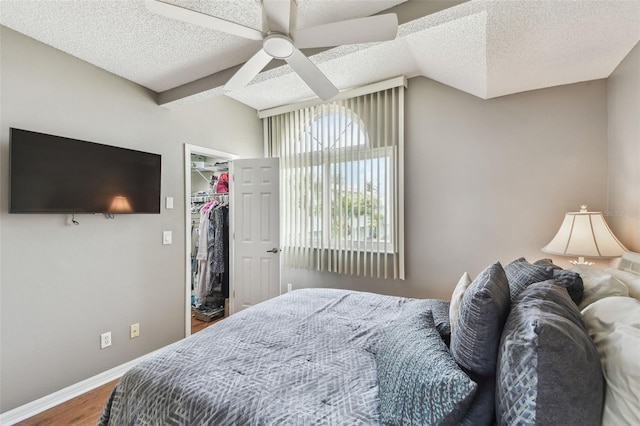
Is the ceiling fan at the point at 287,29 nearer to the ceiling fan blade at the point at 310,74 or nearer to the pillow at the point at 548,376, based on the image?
the ceiling fan blade at the point at 310,74

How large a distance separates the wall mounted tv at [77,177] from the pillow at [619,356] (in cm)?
285

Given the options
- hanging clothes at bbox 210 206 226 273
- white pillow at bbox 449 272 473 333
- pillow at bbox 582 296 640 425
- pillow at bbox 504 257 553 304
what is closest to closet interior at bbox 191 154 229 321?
hanging clothes at bbox 210 206 226 273

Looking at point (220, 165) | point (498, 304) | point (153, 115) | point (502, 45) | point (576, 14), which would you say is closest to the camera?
point (498, 304)

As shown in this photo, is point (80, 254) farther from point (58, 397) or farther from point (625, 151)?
point (625, 151)

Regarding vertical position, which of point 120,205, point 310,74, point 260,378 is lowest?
point 260,378

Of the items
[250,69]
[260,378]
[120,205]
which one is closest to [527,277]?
[260,378]

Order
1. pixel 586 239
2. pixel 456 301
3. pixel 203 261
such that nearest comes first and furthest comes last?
1. pixel 456 301
2. pixel 586 239
3. pixel 203 261

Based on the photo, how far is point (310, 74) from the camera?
5.88 ft

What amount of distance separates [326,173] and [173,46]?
6.32 feet

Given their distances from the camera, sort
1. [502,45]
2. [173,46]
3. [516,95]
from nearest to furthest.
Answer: [502,45], [173,46], [516,95]

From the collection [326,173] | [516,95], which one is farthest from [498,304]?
[326,173]

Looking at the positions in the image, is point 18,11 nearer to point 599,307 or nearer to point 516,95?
point 599,307

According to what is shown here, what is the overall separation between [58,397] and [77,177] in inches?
62.9

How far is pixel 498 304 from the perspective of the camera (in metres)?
0.91
